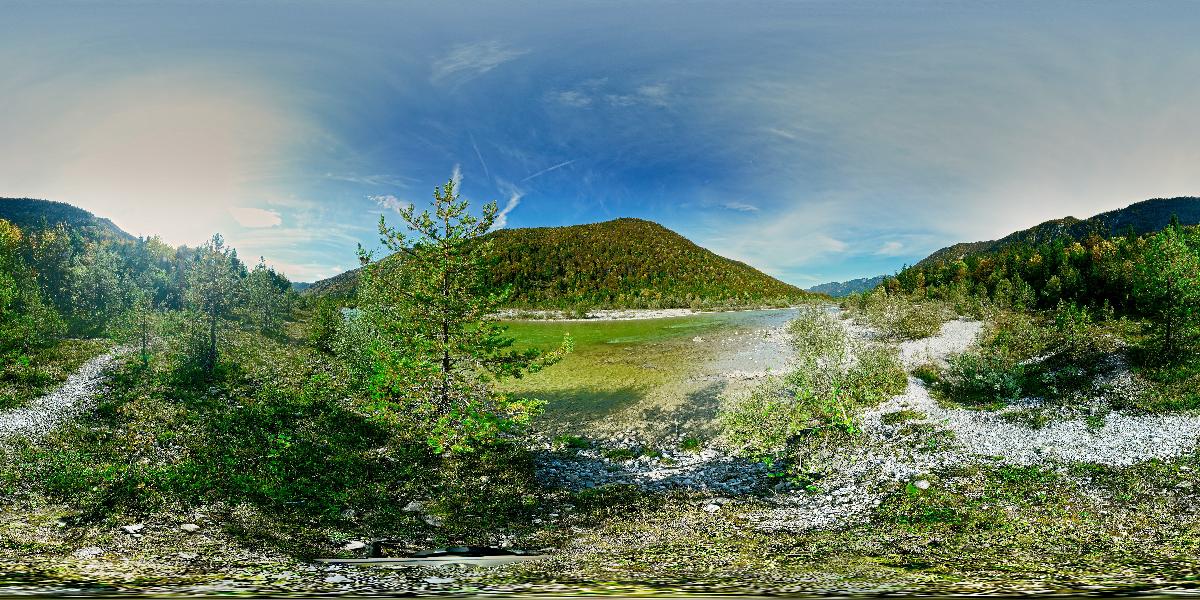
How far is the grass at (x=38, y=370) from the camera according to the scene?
22281 millimetres

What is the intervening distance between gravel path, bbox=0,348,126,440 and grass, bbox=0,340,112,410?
478mm

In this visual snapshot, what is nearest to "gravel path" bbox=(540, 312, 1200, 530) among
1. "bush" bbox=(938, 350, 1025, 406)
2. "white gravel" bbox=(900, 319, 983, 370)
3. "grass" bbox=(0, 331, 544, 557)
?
"bush" bbox=(938, 350, 1025, 406)

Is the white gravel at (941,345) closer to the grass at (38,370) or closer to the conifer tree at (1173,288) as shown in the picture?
the conifer tree at (1173,288)

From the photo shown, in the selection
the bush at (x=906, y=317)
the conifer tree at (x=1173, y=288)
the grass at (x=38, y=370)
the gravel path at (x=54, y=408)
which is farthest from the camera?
the bush at (x=906, y=317)

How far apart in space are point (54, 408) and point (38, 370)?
10118mm

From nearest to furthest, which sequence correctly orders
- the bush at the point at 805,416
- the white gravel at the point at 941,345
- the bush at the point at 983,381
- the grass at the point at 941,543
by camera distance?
the grass at the point at 941,543
the bush at the point at 805,416
the bush at the point at 983,381
the white gravel at the point at 941,345

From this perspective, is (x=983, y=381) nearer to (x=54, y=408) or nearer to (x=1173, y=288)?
(x=1173, y=288)

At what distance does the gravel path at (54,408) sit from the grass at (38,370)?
0.48 m

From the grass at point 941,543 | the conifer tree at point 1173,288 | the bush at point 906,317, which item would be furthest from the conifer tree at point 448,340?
the bush at point 906,317

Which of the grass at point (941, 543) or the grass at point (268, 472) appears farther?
the grass at point (268, 472)

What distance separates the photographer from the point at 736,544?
36.0 feet

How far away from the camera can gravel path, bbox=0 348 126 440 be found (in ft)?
58.1

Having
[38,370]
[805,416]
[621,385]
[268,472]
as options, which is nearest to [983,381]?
[805,416]

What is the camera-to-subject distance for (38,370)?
2711cm
